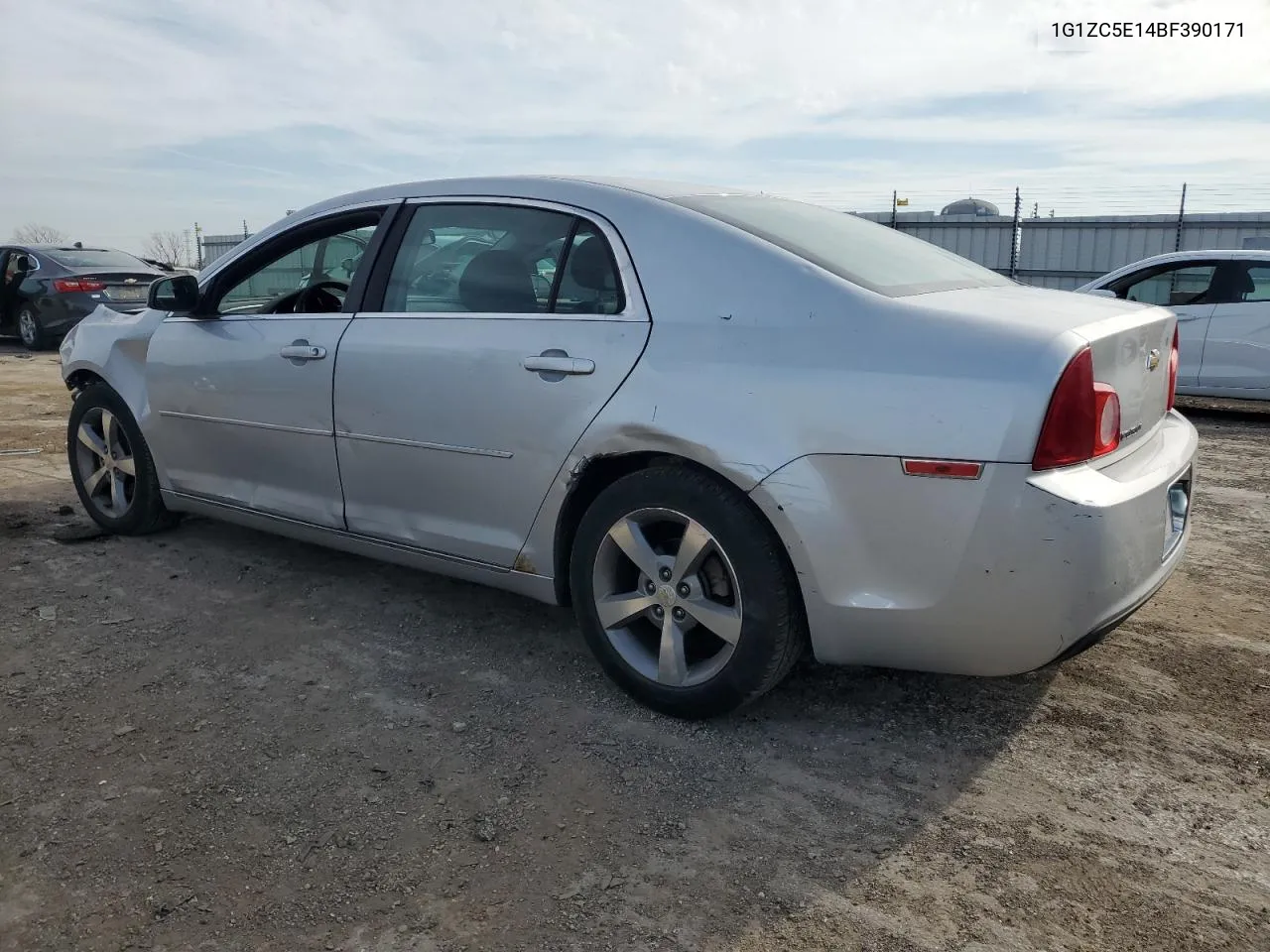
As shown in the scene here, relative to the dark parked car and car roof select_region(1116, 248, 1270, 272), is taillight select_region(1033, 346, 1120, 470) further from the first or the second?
the dark parked car

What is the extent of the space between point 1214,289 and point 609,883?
8372 millimetres

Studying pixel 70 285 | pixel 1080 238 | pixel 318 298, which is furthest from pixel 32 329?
pixel 1080 238

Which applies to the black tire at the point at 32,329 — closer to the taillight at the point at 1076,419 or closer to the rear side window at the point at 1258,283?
the rear side window at the point at 1258,283

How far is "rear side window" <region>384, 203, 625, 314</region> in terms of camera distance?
3137 mm

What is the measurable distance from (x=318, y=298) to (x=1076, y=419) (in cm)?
295

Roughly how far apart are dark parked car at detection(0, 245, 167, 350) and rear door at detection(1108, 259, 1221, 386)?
10951 millimetres

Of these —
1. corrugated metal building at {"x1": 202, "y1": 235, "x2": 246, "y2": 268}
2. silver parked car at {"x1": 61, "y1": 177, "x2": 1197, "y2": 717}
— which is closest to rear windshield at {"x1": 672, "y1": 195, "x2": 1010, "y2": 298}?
silver parked car at {"x1": 61, "y1": 177, "x2": 1197, "y2": 717}

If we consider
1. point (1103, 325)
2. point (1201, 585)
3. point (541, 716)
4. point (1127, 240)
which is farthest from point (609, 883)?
point (1127, 240)

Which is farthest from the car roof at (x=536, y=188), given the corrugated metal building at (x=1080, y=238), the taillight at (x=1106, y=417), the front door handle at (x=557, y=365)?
the corrugated metal building at (x=1080, y=238)

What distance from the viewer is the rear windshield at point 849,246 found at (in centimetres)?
291

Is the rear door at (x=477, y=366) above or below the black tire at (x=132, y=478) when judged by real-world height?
above

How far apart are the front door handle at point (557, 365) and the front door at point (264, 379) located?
37.4 inches

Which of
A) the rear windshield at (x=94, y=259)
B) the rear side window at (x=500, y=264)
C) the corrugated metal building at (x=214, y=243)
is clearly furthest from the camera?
the corrugated metal building at (x=214, y=243)

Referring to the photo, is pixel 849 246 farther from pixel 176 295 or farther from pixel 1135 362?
pixel 176 295
